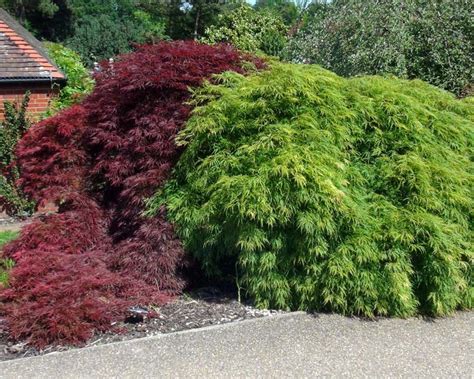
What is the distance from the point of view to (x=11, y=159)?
26.1ft

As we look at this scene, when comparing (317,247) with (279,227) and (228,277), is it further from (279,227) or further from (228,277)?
(228,277)

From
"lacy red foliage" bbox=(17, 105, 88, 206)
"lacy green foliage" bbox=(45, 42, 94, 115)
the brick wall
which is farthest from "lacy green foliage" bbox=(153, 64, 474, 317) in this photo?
the brick wall

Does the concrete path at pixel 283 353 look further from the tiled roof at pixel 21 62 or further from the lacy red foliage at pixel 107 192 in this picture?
the tiled roof at pixel 21 62

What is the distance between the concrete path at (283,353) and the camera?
11.3 ft

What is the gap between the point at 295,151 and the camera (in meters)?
4.26

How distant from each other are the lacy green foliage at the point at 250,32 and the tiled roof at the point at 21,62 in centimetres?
651

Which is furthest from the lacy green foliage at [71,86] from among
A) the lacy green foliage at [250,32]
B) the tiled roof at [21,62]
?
the lacy green foliage at [250,32]

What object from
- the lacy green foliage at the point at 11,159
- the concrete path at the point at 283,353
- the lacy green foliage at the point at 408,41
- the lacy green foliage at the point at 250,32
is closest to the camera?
the concrete path at the point at 283,353

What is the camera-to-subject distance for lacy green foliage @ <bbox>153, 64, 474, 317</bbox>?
4.12 metres

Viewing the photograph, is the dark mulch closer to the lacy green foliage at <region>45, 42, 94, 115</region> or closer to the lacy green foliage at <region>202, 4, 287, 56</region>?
the lacy green foliage at <region>45, 42, 94, 115</region>

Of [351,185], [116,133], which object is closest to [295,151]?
[351,185]

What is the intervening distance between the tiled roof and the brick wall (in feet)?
0.52

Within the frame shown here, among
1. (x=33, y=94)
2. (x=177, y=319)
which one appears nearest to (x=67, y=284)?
(x=177, y=319)

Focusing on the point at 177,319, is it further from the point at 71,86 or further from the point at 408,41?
the point at 71,86
